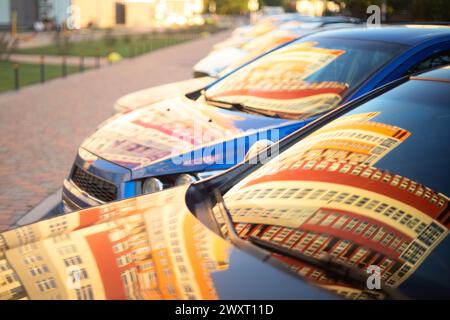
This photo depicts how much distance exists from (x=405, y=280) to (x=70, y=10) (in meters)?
59.7

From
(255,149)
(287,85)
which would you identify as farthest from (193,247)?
(287,85)

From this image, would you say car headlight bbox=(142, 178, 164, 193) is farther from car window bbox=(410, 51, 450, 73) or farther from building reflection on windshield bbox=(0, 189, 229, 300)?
car window bbox=(410, 51, 450, 73)

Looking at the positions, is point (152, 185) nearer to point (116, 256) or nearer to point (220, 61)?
point (116, 256)

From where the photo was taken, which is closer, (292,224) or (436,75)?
(292,224)

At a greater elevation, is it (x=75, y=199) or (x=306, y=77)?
Answer: (x=306, y=77)

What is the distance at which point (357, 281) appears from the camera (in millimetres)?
2059

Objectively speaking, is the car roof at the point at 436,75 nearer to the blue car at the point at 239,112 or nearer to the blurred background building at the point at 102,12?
the blue car at the point at 239,112

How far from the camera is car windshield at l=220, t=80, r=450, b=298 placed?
7.22ft

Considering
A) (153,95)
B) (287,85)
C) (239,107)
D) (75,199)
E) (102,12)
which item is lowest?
(75,199)

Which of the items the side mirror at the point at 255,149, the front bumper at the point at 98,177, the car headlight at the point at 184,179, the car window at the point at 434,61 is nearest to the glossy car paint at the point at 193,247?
the side mirror at the point at 255,149

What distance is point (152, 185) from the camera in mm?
4293

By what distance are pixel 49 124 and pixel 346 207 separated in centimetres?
913

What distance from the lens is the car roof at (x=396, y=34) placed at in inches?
204

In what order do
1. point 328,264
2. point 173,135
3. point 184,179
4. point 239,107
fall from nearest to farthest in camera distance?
point 328,264, point 184,179, point 173,135, point 239,107
